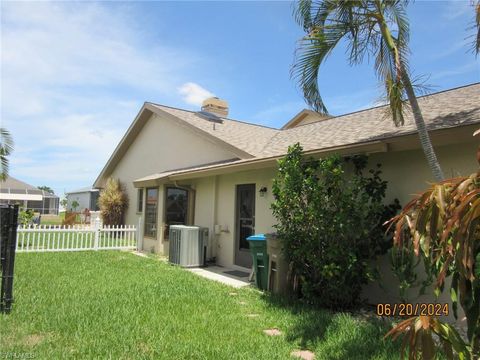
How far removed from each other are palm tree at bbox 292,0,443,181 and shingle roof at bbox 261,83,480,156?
30.4 inches

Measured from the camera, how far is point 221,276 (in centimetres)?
980

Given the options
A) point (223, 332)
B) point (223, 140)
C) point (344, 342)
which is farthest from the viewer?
point (223, 140)

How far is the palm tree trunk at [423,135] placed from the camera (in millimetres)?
5359

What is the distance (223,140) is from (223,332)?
7680 mm

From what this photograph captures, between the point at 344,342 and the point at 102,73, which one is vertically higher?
the point at 102,73

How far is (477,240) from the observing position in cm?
205

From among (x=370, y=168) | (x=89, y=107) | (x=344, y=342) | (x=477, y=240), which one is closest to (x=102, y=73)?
(x=89, y=107)

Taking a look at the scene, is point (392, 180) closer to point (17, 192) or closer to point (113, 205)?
point (113, 205)

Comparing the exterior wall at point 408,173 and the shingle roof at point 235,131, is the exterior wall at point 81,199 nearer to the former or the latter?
the shingle roof at point 235,131

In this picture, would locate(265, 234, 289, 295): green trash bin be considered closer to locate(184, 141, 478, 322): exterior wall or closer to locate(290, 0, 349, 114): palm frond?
locate(184, 141, 478, 322): exterior wall

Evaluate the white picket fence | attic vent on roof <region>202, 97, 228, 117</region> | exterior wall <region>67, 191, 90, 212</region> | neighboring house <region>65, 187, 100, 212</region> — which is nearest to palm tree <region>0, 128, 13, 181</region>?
the white picket fence

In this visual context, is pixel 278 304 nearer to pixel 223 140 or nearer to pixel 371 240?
pixel 371 240

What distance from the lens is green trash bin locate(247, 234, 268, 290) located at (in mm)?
7980

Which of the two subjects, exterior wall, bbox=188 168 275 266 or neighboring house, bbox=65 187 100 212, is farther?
neighboring house, bbox=65 187 100 212
